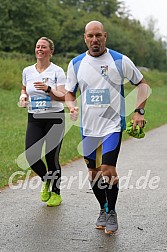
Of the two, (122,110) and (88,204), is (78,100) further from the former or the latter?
(88,204)

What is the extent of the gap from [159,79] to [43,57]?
180 ft

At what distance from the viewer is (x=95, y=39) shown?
18.1ft

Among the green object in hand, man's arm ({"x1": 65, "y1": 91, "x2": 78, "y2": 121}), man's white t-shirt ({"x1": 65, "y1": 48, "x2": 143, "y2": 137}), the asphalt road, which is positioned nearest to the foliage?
the asphalt road

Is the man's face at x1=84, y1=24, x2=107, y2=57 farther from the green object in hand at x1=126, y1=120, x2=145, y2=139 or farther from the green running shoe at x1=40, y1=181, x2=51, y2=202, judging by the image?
the green running shoe at x1=40, y1=181, x2=51, y2=202

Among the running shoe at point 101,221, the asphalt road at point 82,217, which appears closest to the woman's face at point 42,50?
the asphalt road at point 82,217

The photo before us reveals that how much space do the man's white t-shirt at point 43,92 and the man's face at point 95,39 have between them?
3.70 ft

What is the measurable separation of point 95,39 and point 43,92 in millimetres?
1334

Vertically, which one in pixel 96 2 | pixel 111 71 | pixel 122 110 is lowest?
pixel 96 2

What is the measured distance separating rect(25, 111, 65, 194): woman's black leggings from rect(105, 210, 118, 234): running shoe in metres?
1.36

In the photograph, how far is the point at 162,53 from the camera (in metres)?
90.4

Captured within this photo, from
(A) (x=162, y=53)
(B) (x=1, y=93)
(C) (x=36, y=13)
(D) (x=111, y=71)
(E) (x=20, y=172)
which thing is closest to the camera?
(D) (x=111, y=71)

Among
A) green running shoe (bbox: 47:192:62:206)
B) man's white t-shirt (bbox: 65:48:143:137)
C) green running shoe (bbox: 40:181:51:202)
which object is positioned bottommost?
green running shoe (bbox: 47:192:62:206)

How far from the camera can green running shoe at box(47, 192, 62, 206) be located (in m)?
6.75

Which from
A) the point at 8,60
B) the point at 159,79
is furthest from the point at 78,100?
the point at 159,79
